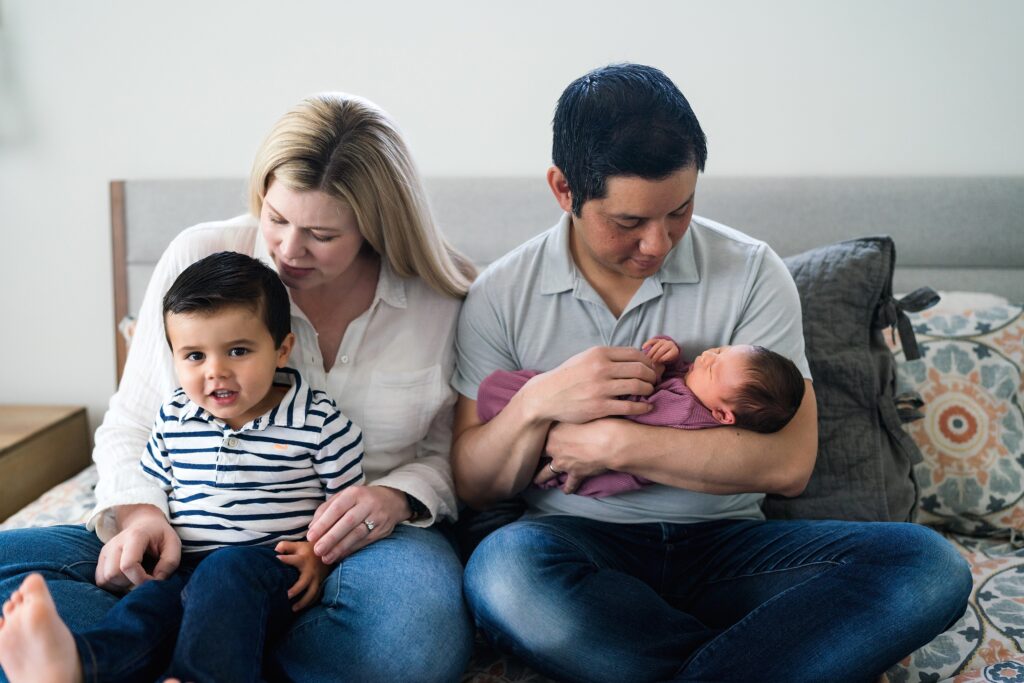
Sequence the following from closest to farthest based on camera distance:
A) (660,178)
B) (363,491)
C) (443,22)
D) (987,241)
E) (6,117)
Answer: (660,178) → (363,491) → (987,241) → (443,22) → (6,117)

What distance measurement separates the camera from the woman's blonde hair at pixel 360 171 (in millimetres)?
1404

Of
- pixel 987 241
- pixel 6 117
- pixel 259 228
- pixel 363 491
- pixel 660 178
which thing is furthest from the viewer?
pixel 6 117

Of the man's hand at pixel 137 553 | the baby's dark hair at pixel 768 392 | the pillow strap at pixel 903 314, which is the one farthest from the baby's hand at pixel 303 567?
the pillow strap at pixel 903 314

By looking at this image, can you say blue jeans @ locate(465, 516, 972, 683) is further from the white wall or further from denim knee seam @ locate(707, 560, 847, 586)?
the white wall

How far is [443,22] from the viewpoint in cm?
226

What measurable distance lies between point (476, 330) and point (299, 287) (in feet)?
1.09

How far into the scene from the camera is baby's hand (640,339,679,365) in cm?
144

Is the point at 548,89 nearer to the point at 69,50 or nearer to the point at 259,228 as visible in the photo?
the point at 259,228

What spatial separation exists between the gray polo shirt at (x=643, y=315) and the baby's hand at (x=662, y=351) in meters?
0.05

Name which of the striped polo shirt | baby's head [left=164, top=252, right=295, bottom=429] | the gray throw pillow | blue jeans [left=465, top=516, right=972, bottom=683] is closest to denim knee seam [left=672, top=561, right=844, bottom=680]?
blue jeans [left=465, top=516, right=972, bottom=683]

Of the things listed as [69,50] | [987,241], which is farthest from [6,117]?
[987,241]

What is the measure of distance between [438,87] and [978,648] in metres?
1.79

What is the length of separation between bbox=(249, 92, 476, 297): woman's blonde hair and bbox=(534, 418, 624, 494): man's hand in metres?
0.39

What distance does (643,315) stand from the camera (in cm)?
151
